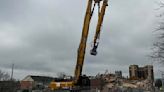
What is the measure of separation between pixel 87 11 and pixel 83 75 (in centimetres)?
755

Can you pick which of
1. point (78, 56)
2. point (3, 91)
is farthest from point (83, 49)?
point (3, 91)

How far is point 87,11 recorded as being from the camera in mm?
35531

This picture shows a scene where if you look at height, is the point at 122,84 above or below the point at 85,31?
below

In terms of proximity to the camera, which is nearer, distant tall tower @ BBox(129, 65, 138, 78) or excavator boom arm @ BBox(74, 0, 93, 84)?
excavator boom arm @ BBox(74, 0, 93, 84)

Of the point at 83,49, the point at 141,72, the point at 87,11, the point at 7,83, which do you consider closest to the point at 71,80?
the point at 83,49

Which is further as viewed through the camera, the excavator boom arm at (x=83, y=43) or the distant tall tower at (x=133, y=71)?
the distant tall tower at (x=133, y=71)

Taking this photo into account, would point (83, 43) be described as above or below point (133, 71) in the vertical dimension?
above

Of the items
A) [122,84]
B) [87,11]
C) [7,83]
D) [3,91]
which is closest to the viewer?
[87,11]

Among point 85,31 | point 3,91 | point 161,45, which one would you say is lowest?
point 3,91

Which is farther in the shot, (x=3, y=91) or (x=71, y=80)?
(x=3, y=91)

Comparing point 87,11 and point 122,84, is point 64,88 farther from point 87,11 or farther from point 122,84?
point 122,84

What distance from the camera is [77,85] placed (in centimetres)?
3603

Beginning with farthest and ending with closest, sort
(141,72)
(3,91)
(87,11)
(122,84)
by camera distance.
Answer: (141,72), (122,84), (3,91), (87,11)

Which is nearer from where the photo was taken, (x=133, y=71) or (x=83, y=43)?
(x=83, y=43)
